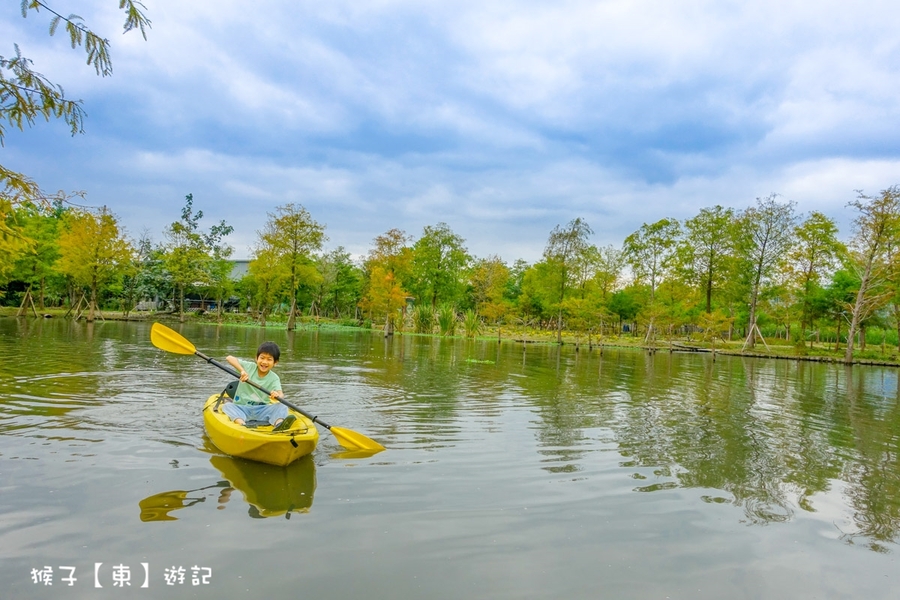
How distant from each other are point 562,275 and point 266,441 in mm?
33440

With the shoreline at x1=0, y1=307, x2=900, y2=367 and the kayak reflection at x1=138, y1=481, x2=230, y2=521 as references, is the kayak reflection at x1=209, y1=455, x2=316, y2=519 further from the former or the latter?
the shoreline at x1=0, y1=307, x2=900, y2=367

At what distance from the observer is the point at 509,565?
3.80m

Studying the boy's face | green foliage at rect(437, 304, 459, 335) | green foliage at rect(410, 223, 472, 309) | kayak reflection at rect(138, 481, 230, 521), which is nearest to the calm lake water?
kayak reflection at rect(138, 481, 230, 521)

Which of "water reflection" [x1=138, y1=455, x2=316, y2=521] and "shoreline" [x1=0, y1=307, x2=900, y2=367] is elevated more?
"shoreline" [x1=0, y1=307, x2=900, y2=367]

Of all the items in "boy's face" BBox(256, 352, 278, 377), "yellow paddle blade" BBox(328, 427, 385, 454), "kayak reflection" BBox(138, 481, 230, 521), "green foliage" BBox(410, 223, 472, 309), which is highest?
"green foliage" BBox(410, 223, 472, 309)

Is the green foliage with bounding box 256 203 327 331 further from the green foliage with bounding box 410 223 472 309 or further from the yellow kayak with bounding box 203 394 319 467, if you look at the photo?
the yellow kayak with bounding box 203 394 319 467

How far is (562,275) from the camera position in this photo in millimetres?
37312

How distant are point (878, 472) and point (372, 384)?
8878mm

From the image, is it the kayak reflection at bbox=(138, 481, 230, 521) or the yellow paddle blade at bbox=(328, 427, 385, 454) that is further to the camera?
the yellow paddle blade at bbox=(328, 427, 385, 454)

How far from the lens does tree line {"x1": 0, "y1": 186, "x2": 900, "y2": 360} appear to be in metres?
31.6

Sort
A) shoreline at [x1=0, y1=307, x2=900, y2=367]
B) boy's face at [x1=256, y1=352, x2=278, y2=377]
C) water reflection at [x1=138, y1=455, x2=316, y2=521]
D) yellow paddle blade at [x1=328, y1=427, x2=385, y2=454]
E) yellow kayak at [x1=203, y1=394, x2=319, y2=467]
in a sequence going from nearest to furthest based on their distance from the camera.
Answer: water reflection at [x1=138, y1=455, x2=316, y2=521] → yellow kayak at [x1=203, y1=394, x2=319, y2=467] → yellow paddle blade at [x1=328, y1=427, x2=385, y2=454] → boy's face at [x1=256, y1=352, x2=278, y2=377] → shoreline at [x1=0, y1=307, x2=900, y2=367]

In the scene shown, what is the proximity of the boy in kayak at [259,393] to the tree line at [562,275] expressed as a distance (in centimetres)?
2725

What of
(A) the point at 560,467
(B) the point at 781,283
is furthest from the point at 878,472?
(B) the point at 781,283

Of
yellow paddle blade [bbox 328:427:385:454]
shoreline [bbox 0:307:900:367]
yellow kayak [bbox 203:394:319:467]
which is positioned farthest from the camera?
shoreline [bbox 0:307:900:367]
